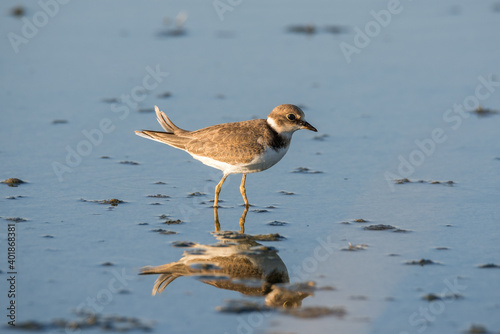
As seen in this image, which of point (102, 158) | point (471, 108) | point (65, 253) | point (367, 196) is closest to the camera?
point (65, 253)

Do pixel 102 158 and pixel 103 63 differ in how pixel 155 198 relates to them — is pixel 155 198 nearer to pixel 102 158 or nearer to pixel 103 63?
pixel 102 158

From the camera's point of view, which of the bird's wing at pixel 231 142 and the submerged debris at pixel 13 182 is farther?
the submerged debris at pixel 13 182

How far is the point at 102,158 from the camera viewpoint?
9.18 m

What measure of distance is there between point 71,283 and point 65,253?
652 millimetres

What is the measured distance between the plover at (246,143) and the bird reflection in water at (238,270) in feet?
3.64

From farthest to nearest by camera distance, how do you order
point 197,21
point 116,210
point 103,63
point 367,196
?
1. point 197,21
2. point 103,63
3. point 367,196
4. point 116,210

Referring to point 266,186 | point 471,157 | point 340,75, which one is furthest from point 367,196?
point 340,75

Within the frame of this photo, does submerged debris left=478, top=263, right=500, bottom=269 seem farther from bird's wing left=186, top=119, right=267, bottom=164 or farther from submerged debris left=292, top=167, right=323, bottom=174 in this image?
submerged debris left=292, top=167, right=323, bottom=174

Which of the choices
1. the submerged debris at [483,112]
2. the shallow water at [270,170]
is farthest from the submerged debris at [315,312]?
the submerged debris at [483,112]

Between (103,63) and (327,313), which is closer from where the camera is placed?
(327,313)

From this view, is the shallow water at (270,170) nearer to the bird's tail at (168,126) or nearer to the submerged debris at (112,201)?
the submerged debris at (112,201)

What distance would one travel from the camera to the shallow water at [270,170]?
5.73 meters

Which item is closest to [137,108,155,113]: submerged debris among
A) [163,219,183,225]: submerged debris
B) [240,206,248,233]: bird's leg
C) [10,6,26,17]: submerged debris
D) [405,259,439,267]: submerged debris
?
[240,206,248,233]: bird's leg

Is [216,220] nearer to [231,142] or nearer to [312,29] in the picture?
[231,142]
